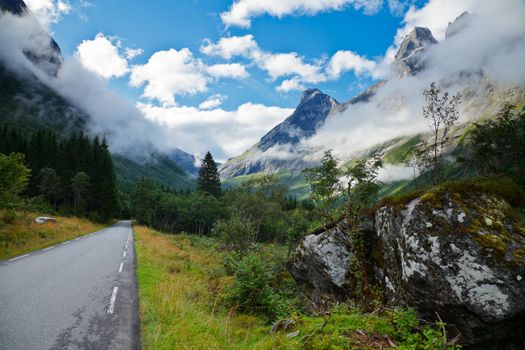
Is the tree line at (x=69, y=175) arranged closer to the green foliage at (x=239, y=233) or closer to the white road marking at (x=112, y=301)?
the green foliage at (x=239, y=233)

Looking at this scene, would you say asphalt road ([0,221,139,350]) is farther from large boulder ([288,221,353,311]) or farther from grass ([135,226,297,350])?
large boulder ([288,221,353,311])

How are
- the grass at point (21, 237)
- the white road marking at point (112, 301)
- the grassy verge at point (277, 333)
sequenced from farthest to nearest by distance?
the grass at point (21, 237) → the white road marking at point (112, 301) → the grassy verge at point (277, 333)

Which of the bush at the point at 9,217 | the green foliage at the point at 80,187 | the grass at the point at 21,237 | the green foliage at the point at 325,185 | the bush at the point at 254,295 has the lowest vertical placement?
the bush at the point at 254,295

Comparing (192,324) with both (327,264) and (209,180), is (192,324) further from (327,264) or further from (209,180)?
(209,180)

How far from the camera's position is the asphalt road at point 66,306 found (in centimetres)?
637

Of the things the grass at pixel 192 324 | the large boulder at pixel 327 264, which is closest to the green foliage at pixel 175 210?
the large boulder at pixel 327 264

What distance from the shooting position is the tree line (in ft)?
183

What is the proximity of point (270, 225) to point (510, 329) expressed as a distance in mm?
75068

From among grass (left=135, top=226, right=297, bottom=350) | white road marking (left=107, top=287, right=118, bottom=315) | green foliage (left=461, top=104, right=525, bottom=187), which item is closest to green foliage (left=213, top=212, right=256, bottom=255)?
grass (left=135, top=226, right=297, bottom=350)

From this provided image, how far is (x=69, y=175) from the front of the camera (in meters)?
58.8

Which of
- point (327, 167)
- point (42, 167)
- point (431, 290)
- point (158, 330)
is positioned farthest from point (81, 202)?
point (431, 290)

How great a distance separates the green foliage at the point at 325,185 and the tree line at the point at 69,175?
51121 mm

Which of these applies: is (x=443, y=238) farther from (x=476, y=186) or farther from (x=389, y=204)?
(x=389, y=204)

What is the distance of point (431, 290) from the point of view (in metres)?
7.32
